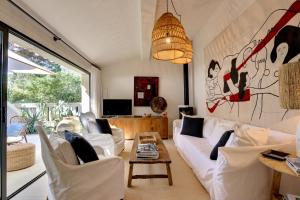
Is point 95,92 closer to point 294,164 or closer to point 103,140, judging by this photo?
point 103,140

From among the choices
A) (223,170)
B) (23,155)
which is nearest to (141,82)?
(23,155)

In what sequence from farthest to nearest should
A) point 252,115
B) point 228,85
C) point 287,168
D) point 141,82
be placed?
point 141,82, point 228,85, point 252,115, point 287,168

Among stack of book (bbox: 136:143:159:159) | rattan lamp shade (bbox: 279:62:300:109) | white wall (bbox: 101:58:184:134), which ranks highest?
white wall (bbox: 101:58:184:134)

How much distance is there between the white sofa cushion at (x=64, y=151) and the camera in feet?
5.65

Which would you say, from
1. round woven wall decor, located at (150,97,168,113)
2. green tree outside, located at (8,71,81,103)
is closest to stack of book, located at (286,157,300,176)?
green tree outside, located at (8,71,81,103)

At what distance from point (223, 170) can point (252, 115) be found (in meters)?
1.21

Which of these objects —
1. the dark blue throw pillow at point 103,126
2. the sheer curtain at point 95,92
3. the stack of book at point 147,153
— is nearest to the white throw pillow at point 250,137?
the stack of book at point 147,153

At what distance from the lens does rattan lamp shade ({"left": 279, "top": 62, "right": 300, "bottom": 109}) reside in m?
1.27

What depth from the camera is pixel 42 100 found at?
4.74 meters

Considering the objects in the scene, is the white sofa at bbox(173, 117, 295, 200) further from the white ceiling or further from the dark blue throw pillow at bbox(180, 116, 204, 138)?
the white ceiling

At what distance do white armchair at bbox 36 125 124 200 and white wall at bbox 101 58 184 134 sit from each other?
161 inches

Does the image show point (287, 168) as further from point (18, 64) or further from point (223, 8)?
point (18, 64)

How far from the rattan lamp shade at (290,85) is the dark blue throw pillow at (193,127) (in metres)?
2.39

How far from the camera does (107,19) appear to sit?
10.2ft
